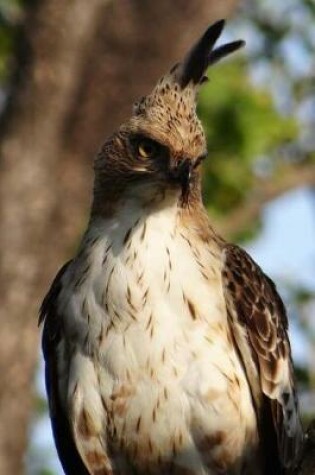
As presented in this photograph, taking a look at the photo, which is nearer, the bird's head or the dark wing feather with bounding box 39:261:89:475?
the bird's head

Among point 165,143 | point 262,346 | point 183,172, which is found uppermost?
point 165,143

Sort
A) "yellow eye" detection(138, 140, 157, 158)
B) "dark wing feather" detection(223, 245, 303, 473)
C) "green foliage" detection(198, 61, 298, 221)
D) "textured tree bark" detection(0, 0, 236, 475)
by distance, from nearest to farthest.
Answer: "yellow eye" detection(138, 140, 157, 158) → "dark wing feather" detection(223, 245, 303, 473) → "textured tree bark" detection(0, 0, 236, 475) → "green foliage" detection(198, 61, 298, 221)

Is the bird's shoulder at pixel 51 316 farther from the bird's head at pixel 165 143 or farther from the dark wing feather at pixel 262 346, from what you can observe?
the dark wing feather at pixel 262 346

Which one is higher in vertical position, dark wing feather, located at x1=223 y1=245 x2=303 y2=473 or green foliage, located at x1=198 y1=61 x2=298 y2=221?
green foliage, located at x1=198 y1=61 x2=298 y2=221

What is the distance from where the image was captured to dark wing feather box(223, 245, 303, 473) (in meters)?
9.39

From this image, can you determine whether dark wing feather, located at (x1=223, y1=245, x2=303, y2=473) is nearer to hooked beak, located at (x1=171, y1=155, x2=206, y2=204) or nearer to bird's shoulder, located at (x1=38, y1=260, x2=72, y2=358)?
hooked beak, located at (x1=171, y1=155, x2=206, y2=204)

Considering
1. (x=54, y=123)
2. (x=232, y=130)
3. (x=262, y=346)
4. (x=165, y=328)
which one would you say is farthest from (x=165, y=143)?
(x=232, y=130)

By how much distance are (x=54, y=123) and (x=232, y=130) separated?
4.50 feet

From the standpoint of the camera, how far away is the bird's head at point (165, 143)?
30.0ft

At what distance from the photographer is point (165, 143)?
30.0ft

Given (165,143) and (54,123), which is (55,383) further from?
(54,123)

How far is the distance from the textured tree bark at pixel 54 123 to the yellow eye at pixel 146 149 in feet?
17.9

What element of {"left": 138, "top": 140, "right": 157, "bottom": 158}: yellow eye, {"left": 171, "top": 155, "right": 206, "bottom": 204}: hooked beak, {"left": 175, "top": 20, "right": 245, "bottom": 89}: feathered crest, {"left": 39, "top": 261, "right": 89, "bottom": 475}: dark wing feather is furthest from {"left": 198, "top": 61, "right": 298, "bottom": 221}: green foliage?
{"left": 171, "top": 155, "right": 206, "bottom": 204}: hooked beak

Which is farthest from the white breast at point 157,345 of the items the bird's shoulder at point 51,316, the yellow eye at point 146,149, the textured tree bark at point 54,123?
the textured tree bark at point 54,123
